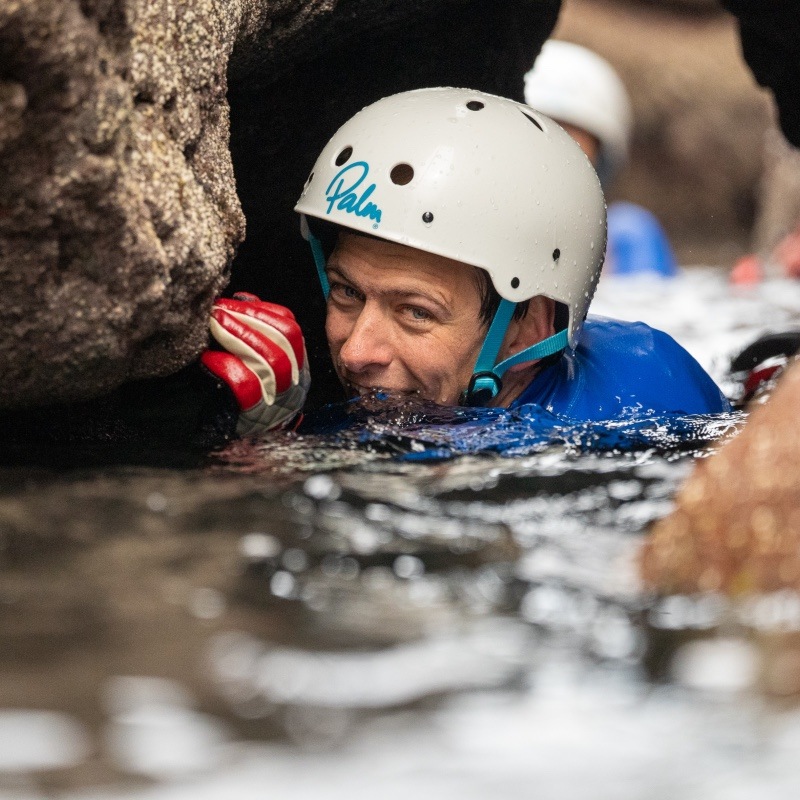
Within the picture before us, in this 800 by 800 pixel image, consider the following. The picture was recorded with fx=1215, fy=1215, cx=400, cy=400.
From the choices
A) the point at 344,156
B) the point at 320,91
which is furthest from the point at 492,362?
the point at 320,91

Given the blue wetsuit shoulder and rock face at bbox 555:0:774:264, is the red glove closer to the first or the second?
the blue wetsuit shoulder

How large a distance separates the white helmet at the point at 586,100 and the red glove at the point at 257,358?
17.4 feet

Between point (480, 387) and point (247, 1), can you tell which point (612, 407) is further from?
point (247, 1)

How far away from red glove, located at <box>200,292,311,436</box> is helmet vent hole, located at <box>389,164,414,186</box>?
0.58m

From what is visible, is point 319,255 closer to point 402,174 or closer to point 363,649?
point 402,174

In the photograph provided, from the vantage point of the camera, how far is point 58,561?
1844mm

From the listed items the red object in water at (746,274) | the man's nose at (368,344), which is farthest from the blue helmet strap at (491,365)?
the red object in water at (746,274)

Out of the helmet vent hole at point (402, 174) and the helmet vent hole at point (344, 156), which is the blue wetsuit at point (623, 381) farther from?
the helmet vent hole at point (344, 156)

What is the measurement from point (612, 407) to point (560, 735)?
7.81ft

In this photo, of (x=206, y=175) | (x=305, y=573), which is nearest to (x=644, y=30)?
(x=206, y=175)

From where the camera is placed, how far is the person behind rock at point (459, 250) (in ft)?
11.3

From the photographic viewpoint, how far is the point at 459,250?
3434mm

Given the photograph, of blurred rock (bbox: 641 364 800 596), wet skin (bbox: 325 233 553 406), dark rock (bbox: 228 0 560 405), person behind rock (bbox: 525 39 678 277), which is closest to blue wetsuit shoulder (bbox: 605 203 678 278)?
person behind rock (bbox: 525 39 678 277)

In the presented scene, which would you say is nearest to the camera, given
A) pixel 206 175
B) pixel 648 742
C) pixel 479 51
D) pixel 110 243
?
pixel 648 742
